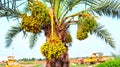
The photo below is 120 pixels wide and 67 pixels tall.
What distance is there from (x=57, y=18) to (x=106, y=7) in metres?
2.47

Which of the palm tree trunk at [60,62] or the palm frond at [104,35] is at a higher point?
the palm frond at [104,35]

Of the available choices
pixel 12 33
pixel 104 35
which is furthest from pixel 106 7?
pixel 12 33

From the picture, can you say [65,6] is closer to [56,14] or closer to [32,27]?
[56,14]

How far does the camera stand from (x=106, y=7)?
14867 mm

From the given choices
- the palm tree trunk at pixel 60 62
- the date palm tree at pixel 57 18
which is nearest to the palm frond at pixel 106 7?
the date palm tree at pixel 57 18

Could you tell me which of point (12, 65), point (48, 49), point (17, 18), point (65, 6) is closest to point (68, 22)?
point (65, 6)

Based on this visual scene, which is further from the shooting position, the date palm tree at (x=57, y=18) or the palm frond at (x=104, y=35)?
the palm frond at (x=104, y=35)

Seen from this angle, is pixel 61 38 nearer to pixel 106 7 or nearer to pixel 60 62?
pixel 60 62

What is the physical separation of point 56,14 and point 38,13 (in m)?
1.76

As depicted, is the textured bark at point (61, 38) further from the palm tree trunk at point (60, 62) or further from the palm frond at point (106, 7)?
the palm frond at point (106, 7)

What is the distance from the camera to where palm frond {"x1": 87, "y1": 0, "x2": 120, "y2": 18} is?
14.7m

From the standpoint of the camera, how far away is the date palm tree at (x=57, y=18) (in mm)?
11781

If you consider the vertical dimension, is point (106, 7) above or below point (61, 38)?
above

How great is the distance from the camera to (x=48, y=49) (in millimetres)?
11188
